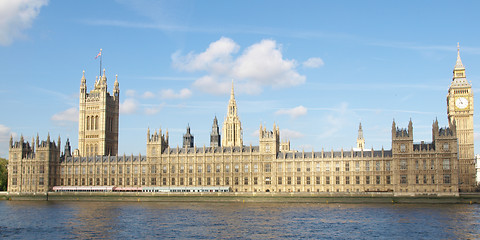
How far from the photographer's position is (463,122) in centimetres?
16150

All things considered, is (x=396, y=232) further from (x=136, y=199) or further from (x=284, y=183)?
(x=136, y=199)

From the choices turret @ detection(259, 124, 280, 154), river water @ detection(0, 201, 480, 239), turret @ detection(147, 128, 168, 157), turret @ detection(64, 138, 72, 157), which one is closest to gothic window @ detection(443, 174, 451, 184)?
river water @ detection(0, 201, 480, 239)

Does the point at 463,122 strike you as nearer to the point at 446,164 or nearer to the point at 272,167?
the point at 446,164

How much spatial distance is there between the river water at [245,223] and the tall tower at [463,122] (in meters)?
48.3

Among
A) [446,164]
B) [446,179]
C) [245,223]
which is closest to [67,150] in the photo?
[245,223]

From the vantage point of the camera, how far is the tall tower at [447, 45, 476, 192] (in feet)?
517

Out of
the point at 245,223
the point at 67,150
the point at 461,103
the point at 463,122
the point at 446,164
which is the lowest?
the point at 245,223

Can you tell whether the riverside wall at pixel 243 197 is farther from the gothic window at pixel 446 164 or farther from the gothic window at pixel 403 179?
the gothic window at pixel 446 164

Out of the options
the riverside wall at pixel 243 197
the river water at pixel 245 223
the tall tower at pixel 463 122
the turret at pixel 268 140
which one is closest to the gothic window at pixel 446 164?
the riverside wall at pixel 243 197

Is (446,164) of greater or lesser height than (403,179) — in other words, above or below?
above

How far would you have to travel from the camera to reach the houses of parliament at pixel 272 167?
5359 inches

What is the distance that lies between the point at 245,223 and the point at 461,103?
99.7 metres

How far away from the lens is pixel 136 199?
15025 centimetres

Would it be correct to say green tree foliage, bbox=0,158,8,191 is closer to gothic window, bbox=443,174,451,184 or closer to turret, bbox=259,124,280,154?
turret, bbox=259,124,280,154
